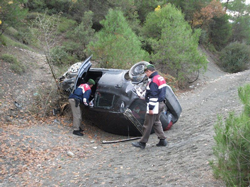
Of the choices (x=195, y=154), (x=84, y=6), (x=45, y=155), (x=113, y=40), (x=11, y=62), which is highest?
(x=84, y=6)

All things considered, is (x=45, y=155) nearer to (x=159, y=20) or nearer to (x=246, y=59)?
(x=159, y=20)

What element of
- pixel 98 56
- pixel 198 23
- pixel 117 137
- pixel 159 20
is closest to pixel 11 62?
pixel 98 56

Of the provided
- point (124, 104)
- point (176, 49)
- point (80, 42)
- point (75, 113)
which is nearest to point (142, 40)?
point (176, 49)

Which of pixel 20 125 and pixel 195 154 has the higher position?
pixel 195 154

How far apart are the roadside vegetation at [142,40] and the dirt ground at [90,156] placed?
0.79 m

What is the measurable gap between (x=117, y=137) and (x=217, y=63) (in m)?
27.6

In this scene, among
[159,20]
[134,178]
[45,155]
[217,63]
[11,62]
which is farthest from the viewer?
[217,63]

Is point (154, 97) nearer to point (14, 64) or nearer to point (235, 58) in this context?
point (14, 64)

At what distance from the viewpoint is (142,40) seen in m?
17.0

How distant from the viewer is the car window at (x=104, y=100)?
666 centimetres

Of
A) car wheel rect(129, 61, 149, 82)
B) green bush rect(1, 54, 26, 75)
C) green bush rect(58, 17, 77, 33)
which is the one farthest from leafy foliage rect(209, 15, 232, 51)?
car wheel rect(129, 61, 149, 82)

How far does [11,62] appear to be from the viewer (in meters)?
10.4

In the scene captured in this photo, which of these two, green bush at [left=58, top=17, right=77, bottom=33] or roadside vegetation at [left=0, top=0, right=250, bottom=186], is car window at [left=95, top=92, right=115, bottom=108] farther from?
green bush at [left=58, top=17, right=77, bottom=33]

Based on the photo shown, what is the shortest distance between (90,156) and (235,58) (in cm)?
2857
